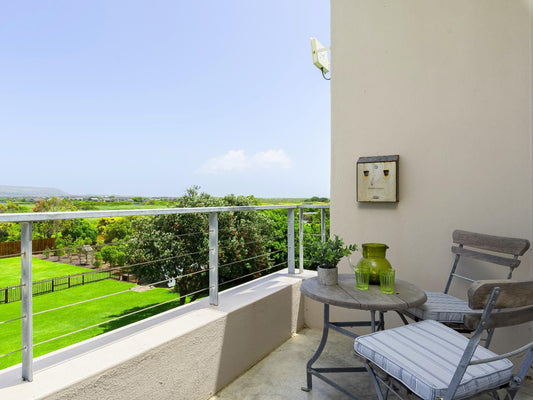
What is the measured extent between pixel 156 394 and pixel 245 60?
1112 inches

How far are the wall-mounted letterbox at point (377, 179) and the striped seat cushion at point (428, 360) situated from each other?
1.17 meters

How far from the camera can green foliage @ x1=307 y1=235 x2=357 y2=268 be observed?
1.83 metres

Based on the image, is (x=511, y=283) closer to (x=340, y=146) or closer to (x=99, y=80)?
(x=340, y=146)

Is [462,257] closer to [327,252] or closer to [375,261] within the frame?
[375,261]

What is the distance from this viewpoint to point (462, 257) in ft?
7.29

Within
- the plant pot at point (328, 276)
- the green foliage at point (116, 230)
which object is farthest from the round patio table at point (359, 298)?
the green foliage at point (116, 230)

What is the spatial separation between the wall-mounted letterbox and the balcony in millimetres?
676

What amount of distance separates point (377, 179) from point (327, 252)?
0.95 metres

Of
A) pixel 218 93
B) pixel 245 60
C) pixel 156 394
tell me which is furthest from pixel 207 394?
pixel 218 93

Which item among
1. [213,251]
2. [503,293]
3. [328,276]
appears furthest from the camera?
[213,251]

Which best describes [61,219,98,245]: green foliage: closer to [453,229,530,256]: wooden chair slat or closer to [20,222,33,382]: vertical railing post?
[20,222,33,382]: vertical railing post

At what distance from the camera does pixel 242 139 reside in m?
36.5

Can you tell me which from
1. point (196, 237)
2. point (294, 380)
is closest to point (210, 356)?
point (294, 380)

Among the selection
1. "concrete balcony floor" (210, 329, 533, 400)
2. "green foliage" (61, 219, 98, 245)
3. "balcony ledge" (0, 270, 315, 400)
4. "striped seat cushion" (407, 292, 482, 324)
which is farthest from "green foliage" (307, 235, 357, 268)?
"green foliage" (61, 219, 98, 245)
